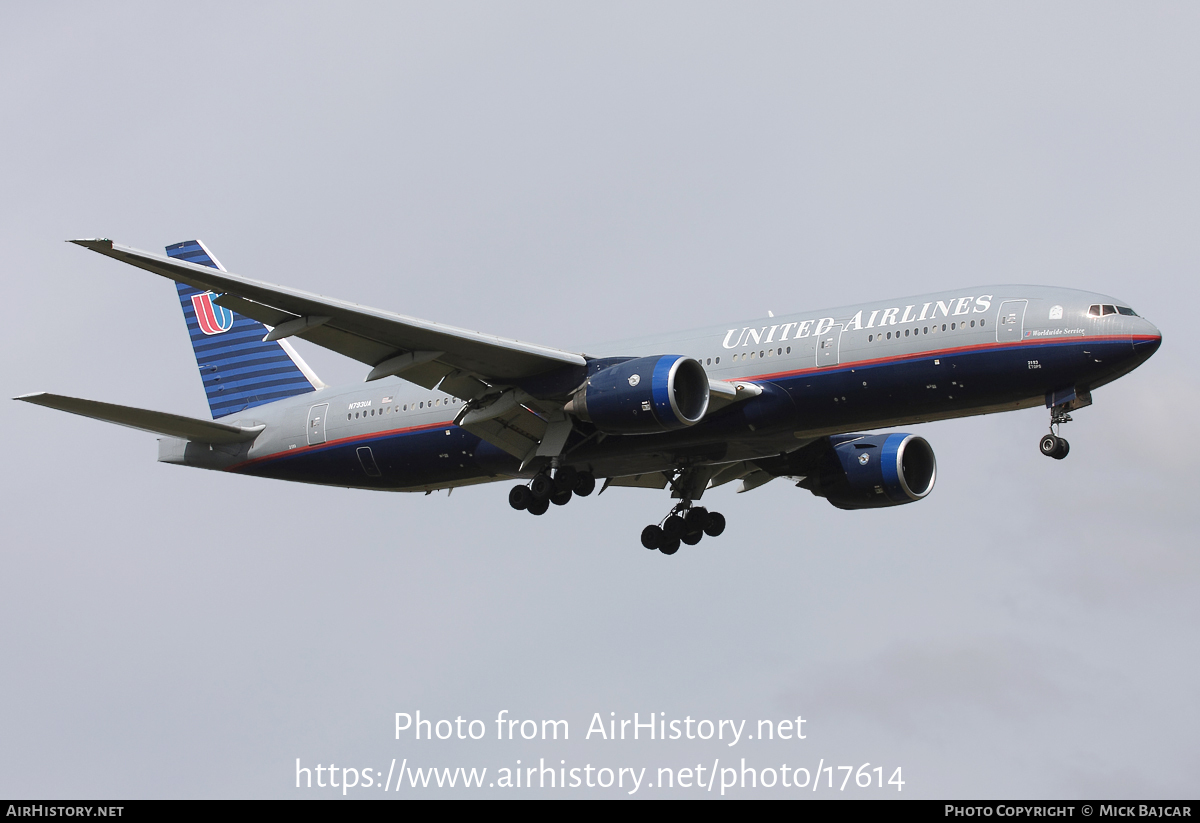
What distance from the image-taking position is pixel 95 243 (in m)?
28.1

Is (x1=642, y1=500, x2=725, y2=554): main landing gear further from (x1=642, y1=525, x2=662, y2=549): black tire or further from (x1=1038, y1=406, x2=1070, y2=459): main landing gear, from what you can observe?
(x1=1038, y1=406, x2=1070, y2=459): main landing gear

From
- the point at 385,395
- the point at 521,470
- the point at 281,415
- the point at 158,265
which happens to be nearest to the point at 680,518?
the point at 521,470

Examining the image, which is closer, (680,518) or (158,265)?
(158,265)

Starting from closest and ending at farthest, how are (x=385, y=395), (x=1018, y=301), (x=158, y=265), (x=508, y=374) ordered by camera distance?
(x=158, y=265), (x=1018, y=301), (x=508, y=374), (x=385, y=395)

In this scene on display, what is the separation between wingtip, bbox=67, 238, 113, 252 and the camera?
2783 cm

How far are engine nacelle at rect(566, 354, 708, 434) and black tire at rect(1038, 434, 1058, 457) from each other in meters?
7.07

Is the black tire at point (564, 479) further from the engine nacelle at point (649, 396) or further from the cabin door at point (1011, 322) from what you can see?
the cabin door at point (1011, 322)

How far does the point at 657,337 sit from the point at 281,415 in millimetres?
11217

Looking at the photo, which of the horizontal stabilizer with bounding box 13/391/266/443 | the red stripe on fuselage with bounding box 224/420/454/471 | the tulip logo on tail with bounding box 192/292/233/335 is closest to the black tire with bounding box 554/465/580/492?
the red stripe on fuselage with bounding box 224/420/454/471

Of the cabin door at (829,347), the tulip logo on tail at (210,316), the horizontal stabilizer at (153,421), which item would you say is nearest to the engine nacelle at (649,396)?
the cabin door at (829,347)

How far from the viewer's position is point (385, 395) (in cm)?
3906

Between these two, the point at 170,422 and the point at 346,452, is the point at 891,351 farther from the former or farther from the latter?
the point at 170,422

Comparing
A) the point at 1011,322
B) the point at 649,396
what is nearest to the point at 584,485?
the point at 649,396

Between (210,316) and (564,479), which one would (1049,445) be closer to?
(564,479)
